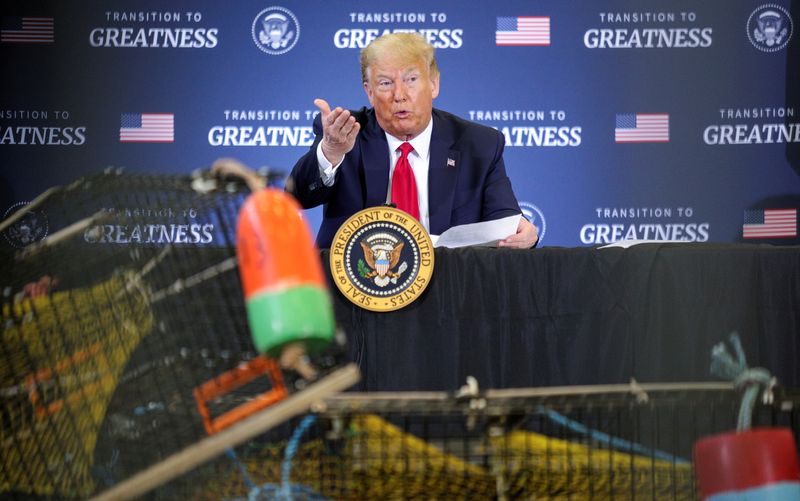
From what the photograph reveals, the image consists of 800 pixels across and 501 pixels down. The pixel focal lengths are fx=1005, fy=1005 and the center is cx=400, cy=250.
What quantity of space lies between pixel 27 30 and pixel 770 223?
423cm

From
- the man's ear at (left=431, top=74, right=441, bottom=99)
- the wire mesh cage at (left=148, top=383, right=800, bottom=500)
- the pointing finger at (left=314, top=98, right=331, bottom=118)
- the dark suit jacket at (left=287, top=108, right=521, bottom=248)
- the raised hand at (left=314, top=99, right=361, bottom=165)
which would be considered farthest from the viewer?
the man's ear at (left=431, top=74, right=441, bottom=99)

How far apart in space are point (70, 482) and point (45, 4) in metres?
4.32

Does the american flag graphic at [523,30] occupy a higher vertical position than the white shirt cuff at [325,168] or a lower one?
higher

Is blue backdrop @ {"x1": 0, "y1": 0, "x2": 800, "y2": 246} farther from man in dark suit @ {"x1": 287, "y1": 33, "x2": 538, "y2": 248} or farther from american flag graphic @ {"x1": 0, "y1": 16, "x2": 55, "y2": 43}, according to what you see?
man in dark suit @ {"x1": 287, "y1": 33, "x2": 538, "y2": 248}

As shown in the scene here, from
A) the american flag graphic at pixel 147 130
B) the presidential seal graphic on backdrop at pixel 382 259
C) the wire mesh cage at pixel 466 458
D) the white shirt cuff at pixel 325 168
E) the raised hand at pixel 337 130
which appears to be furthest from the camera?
the american flag graphic at pixel 147 130

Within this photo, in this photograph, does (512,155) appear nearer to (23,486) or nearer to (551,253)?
(551,253)

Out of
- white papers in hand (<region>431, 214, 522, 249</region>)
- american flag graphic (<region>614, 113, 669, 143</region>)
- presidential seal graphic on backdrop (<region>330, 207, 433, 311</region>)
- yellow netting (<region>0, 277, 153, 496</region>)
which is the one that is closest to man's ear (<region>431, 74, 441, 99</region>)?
white papers in hand (<region>431, 214, 522, 249</region>)

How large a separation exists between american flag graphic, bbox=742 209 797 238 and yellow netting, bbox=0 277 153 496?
4465 mm

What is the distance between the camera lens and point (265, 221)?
132cm

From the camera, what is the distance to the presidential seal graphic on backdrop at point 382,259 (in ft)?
8.12

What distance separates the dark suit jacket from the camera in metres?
3.34

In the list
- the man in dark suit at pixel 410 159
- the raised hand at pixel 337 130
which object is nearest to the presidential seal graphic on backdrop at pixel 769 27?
the man in dark suit at pixel 410 159

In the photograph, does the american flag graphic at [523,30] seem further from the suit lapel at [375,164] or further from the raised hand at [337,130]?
the raised hand at [337,130]

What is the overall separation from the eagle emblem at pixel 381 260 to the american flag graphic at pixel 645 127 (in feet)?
11.0
